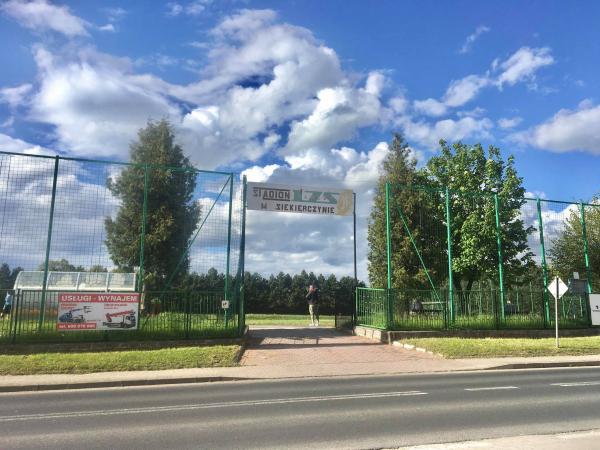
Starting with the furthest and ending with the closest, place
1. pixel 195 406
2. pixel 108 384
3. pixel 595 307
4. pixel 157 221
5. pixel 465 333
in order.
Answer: pixel 157 221
pixel 595 307
pixel 465 333
pixel 108 384
pixel 195 406

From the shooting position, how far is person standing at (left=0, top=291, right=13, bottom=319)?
14.0 metres

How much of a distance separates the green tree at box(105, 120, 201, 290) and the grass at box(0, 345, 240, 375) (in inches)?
121

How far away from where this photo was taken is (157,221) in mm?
21781

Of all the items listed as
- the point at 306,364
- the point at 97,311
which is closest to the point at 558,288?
the point at 306,364

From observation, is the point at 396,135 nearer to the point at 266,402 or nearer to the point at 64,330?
the point at 64,330

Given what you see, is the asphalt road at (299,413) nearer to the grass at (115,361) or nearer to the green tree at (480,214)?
the grass at (115,361)

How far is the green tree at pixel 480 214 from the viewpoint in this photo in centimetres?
2562

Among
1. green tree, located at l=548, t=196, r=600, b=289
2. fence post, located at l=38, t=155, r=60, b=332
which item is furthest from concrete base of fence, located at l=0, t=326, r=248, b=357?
green tree, located at l=548, t=196, r=600, b=289

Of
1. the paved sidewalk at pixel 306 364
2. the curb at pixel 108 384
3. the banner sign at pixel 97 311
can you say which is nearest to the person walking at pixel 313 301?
the paved sidewalk at pixel 306 364

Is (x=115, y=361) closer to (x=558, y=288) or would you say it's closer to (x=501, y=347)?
(x=501, y=347)

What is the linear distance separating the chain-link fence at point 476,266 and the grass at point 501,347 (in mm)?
1445

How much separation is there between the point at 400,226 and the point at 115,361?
22.1 m

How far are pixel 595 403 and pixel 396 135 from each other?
27736mm

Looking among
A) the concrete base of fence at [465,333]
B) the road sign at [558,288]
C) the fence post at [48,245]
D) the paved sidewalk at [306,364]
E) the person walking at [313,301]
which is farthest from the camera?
the person walking at [313,301]
